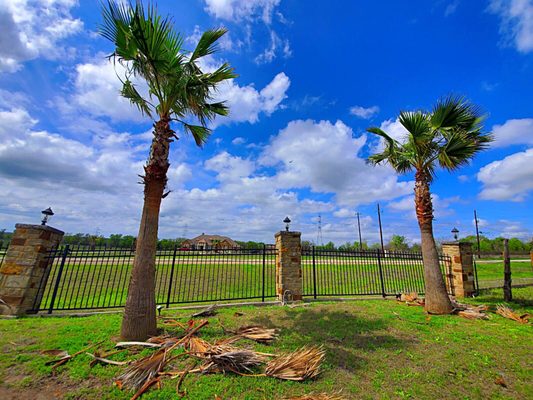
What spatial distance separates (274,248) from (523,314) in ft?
25.2

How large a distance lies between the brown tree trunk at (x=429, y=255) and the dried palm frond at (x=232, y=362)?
620 cm

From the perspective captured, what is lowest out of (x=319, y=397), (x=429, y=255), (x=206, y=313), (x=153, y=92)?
(x=319, y=397)

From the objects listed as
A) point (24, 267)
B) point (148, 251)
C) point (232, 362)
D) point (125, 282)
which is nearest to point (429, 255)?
point (232, 362)

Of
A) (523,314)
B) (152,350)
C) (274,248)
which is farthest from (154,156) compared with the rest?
(523,314)

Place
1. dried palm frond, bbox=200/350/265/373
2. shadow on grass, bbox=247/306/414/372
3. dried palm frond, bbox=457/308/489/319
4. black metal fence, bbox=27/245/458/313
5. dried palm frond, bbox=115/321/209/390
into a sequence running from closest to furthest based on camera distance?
dried palm frond, bbox=115/321/209/390, dried palm frond, bbox=200/350/265/373, shadow on grass, bbox=247/306/414/372, dried palm frond, bbox=457/308/489/319, black metal fence, bbox=27/245/458/313

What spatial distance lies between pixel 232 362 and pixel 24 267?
618cm

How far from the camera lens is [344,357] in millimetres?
4250

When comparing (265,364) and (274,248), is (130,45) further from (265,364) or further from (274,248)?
(274,248)

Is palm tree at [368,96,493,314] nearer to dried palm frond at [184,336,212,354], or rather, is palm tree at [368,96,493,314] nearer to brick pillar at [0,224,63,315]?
dried palm frond at [184,336,212,354]

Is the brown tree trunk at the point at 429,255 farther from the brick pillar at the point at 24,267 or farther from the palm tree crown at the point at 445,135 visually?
the brick pillar at the point at 24,267

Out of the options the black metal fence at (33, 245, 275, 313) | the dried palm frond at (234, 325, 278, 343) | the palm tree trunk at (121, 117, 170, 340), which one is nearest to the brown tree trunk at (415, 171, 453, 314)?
the black metal fence at (33, 245, 275, 313)

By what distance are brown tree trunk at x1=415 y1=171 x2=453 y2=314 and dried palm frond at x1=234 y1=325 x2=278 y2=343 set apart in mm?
5267

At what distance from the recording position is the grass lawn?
326 centimetres

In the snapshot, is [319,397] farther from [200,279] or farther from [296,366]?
[200,279]
